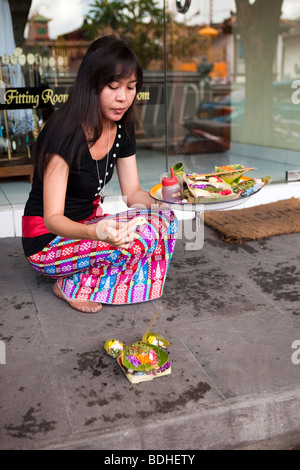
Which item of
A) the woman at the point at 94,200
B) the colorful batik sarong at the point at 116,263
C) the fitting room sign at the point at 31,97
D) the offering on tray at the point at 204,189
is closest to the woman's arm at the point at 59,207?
the woman at the point at 94,200

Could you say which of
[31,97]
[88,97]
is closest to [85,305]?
[88,97]

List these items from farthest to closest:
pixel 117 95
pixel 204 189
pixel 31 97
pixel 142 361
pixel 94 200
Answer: pixel 31 97 → pixel 94 200 → pixel 204 189 → pixel 117 95 → pixel 142 361

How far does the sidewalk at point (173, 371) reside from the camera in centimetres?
138

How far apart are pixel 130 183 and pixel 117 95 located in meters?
0.58

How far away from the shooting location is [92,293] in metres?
2.10

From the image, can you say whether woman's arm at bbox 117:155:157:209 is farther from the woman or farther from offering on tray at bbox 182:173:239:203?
offering on tray at bbox 182:173:239:203

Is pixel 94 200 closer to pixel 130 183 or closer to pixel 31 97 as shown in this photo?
pixel 130 183

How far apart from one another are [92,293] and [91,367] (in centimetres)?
48


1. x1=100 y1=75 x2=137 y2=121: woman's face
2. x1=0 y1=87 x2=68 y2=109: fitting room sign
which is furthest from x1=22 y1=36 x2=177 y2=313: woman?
x1=0 y1=87 x2=68 y2=109: fitting room sign

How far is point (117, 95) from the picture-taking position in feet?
5.77

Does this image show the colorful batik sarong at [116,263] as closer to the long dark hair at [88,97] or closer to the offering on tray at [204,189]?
Result: the offering on tray at [204,189]

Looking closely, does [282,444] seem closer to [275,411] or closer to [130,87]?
[275,411]

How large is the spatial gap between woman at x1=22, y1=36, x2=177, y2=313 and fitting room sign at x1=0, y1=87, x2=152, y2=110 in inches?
58.2

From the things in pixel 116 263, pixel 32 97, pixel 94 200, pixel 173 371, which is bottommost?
pixel 173 371
